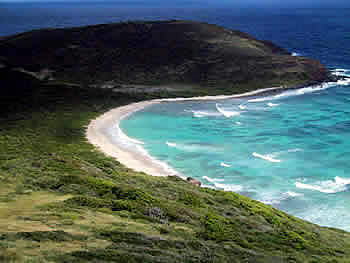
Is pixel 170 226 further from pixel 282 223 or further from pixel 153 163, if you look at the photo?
pixel 153 163

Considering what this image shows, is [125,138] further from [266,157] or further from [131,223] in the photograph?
[131,223]

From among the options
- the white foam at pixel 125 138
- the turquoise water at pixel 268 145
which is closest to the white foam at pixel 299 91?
the turquoise water at pixel 268 145

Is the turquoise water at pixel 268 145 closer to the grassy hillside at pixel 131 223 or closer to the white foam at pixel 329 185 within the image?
the white foam at pixel 329 185

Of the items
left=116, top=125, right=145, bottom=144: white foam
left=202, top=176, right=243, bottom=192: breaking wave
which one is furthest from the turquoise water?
left=116, top=125, right=145, bottom=144: white foam

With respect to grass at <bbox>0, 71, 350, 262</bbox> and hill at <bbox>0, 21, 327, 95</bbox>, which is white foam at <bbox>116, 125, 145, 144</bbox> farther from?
hill at <bbox>0, 21, 327, 95</bbox>

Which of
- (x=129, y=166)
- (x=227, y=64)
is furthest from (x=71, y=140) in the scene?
(x=227, y=64)

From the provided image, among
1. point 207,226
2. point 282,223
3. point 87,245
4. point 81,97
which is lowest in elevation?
point 81,97
